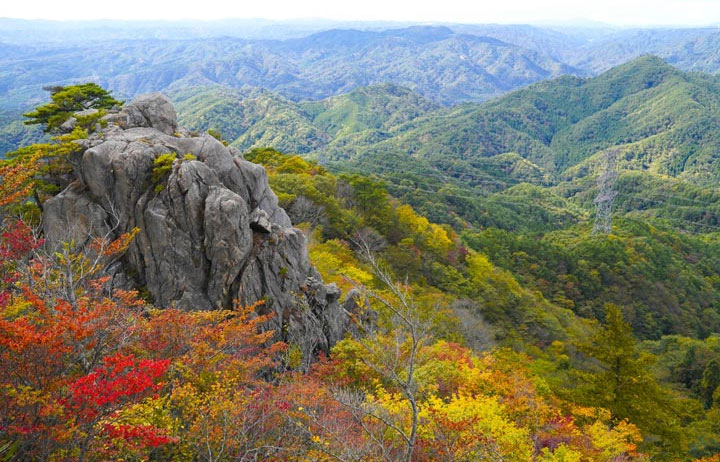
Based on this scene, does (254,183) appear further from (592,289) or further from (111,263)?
(592,289)

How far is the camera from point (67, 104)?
108 ft

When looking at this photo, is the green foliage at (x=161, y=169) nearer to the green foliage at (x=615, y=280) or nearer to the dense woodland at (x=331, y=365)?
the dense woodland at (x=331, y=365)

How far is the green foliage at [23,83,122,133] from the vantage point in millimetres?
31203

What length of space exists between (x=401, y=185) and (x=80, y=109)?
5287 inches

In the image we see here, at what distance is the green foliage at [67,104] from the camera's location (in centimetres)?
3120

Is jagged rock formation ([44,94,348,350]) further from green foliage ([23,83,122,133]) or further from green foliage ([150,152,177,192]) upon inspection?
green foliage ([23,83,122,133])

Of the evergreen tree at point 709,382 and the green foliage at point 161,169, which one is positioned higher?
the green foliage at point 161,169

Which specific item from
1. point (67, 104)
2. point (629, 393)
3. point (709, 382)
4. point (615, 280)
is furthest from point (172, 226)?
point (615, 280)

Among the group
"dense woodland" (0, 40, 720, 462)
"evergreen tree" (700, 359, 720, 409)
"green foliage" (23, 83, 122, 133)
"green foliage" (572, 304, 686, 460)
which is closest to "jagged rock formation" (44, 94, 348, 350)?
"dense woodland" (0, 40, 720, 462)

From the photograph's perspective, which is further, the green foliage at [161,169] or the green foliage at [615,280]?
the green foliage at [615,280]

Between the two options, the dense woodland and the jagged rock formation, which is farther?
the jagged rock formation

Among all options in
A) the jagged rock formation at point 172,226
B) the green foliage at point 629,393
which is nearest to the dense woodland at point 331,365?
the green foliage at point 629,393

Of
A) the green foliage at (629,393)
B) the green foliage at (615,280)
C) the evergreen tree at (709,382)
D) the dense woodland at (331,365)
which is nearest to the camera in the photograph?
the dense woodland at (331,365)

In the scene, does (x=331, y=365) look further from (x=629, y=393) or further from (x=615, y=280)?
(x=615, y=280)
